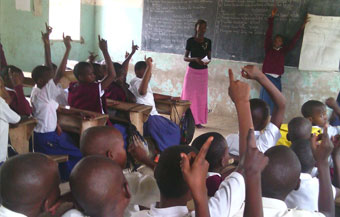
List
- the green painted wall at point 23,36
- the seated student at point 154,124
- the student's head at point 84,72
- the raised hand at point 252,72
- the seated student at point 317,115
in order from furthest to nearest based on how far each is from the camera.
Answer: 1. the green painted wall at point 23,36
2. the seated student at point 154,124
3. the student's head at point 84,72
4. the seated student at point 317,115
5. the raised hand at point 252,72

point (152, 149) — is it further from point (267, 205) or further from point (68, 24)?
point (68, 24)

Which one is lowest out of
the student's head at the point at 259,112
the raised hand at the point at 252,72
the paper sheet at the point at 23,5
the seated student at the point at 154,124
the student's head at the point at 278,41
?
the seated student at the point at 154,124

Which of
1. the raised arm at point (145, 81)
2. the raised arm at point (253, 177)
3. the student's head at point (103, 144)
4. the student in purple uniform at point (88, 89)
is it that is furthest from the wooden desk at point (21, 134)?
the raised arm at point (253, 177)

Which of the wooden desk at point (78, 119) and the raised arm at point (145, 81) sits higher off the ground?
the raised arm at point (145, 81)

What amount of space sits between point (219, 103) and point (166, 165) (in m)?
5.18

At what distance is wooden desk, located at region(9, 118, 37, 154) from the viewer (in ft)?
8.32

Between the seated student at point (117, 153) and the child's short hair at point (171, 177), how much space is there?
39cm

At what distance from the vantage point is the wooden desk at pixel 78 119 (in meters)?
2.75

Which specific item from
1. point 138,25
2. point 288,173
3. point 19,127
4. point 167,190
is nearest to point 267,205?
point 288,173

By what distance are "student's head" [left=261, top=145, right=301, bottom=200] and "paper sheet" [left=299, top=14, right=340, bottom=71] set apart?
4252 millimetres

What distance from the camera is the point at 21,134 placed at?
2580 millimetres

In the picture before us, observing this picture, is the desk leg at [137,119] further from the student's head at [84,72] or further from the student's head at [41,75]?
the student's head at [41,75]

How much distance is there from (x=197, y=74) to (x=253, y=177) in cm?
A: 440

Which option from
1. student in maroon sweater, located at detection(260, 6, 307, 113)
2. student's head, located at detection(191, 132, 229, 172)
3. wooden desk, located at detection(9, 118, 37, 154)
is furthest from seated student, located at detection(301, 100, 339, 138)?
student in maroon sweater, located at detection(260, 6, 307, 113)
